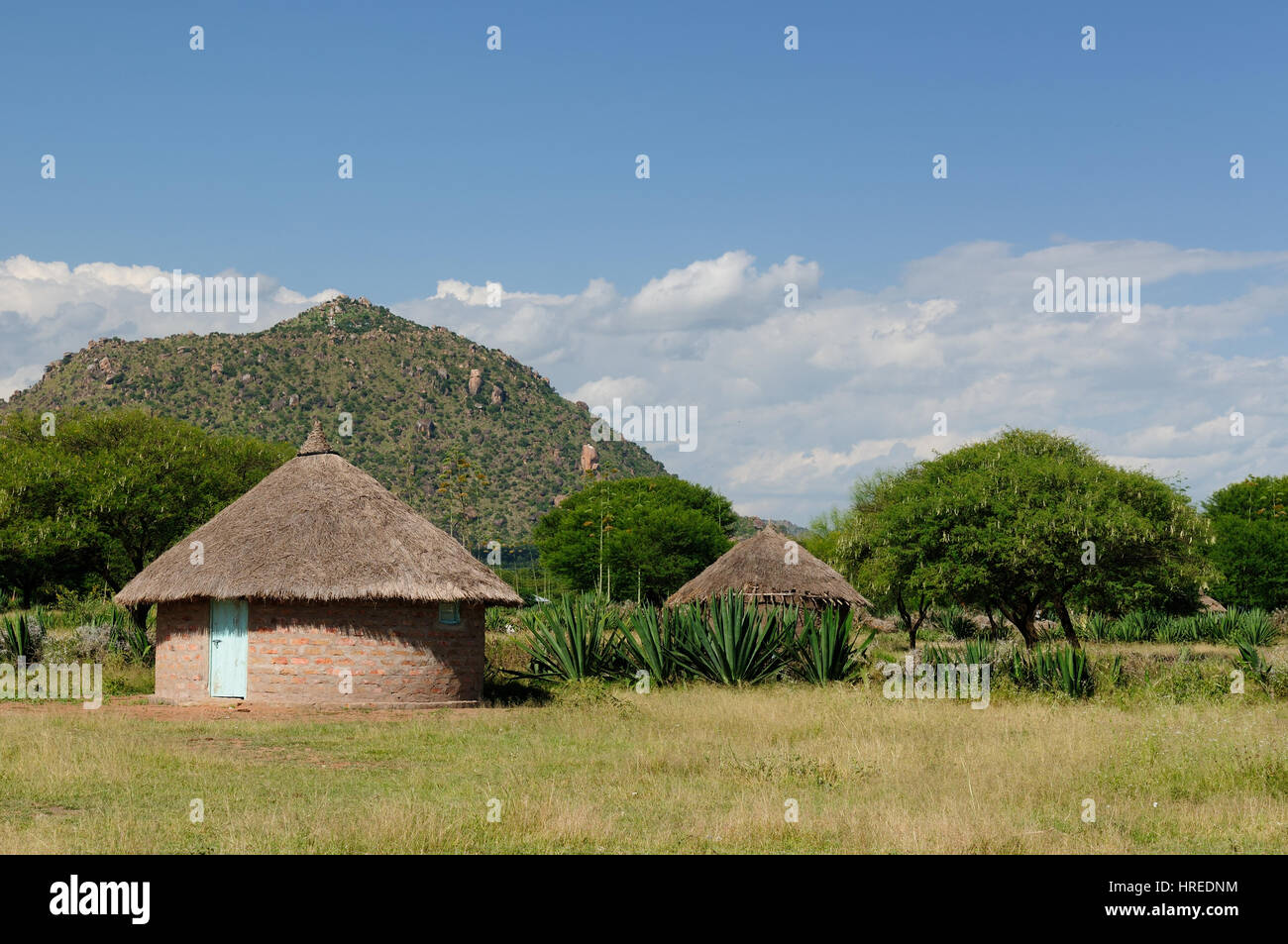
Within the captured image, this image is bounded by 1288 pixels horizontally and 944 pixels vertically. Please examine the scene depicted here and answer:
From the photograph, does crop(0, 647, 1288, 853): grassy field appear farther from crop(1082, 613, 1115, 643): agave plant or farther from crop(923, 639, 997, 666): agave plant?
crop(1082, 613, 1115, 643): agave plant

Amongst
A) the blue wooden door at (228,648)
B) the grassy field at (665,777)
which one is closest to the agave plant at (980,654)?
the grassy field at (665,777)

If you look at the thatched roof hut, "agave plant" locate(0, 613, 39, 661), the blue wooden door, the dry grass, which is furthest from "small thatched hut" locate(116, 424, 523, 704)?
the thatched roof hut

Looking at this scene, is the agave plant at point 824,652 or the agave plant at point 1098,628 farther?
the agave plant at point 1098,628

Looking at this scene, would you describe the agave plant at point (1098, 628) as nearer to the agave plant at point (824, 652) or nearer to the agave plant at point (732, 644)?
the agave plant at point (824, 652)

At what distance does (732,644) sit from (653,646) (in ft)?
5.19

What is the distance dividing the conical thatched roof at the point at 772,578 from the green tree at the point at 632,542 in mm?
29820

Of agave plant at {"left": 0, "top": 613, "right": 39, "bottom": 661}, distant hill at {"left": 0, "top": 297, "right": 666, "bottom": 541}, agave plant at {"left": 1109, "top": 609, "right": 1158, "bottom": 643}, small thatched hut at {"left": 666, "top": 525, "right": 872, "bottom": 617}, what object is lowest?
agave plant at {"left": 1109, "top": 609, "right": 1158, "bottom": 643}

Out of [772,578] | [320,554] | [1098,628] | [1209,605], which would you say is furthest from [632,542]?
[320,554]

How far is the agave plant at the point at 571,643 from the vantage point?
21.5m

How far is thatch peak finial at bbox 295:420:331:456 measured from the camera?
22062 mm

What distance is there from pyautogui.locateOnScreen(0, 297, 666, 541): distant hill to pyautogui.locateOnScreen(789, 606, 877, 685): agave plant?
53.1m
